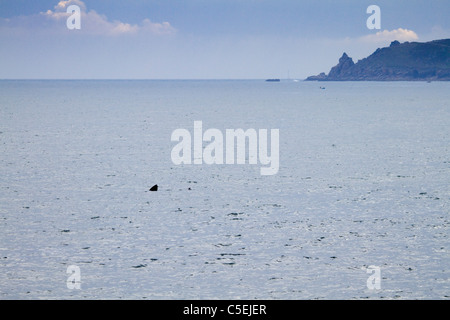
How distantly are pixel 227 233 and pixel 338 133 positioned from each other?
50.3m

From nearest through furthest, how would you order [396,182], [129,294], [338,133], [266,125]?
1. [129,294]
2. [396,182]
3. [338,133]
4. [266,125]

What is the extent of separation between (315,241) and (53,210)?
538 inches

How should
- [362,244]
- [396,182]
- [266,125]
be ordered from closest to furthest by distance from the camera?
1. [362,244]
2. [396,182]
3. [266,125]

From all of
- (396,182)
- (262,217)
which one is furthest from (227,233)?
(396,182)

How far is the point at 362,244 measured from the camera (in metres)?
25.7

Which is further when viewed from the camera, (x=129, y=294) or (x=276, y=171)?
(x=276, y=171)

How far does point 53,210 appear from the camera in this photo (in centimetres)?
3178

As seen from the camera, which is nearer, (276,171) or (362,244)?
(362,244)
